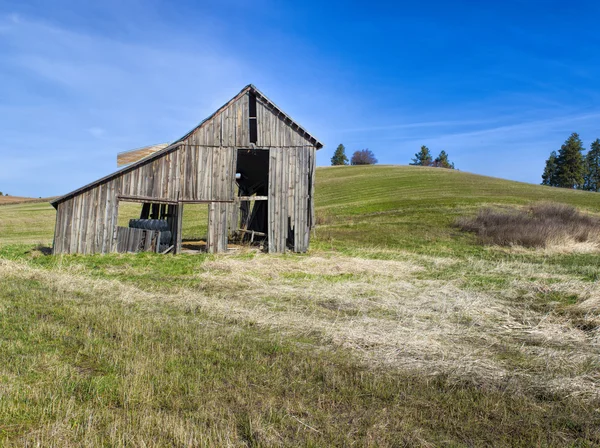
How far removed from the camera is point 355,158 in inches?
5192

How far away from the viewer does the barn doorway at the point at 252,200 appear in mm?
26984

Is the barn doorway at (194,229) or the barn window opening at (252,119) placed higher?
the barn window opening at (252,119)

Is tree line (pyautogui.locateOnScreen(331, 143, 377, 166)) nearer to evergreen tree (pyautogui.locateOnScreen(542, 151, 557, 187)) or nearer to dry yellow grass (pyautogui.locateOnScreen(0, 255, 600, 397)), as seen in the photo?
evergreen tree (pyautogui.locateOnScreen(542, 151, 557, 187))

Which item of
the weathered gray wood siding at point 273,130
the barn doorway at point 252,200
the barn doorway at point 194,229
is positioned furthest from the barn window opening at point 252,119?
the barn doorway at point 194,229

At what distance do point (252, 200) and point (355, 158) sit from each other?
353ft

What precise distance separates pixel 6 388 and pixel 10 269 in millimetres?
10888

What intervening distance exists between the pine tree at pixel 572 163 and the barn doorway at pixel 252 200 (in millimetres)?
71565

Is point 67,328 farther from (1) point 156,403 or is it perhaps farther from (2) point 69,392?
(1) point 156,403

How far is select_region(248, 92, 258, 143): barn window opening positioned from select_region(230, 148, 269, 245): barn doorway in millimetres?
2385

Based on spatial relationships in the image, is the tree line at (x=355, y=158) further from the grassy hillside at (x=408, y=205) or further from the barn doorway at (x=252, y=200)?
the barn doorway at (x=252, y=200)

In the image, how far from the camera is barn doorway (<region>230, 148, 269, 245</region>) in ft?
88.5

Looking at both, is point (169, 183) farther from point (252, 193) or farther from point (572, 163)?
point (572, 163)

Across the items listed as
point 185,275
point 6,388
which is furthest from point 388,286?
point 6,388

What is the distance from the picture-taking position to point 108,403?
5164 millimetres
